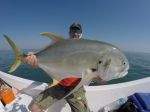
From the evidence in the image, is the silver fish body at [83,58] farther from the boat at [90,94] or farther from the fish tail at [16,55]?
the boat at [90,94]

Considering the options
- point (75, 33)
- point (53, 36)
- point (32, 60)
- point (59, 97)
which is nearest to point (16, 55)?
point (32, 60)

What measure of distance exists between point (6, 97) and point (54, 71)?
1822 mm

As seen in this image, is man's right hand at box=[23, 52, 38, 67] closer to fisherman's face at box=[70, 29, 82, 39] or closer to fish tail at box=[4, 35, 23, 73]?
fish tail at box=[4, 35, 23, 73]

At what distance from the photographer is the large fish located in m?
1.35

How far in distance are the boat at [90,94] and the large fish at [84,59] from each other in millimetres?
1604

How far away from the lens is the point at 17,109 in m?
2.84

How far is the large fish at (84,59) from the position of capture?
1.35 m

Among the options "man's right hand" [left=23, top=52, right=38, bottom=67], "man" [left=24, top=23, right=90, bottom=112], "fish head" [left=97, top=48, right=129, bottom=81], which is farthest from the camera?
"man" [left=24, top=23, right=90, bottom=112]

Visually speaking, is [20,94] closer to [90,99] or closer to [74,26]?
[90,99]

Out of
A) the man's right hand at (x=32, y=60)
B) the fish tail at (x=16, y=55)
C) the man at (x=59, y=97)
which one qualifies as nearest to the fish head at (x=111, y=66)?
the man's right hand at (x=32, y=60)

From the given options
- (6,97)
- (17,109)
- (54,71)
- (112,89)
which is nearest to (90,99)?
(112,89)

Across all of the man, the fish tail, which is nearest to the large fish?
the fish tail

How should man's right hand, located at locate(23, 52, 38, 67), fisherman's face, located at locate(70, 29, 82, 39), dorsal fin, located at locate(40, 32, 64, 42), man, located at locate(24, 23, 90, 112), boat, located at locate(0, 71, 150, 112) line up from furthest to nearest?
boat, located at locate(0, 71, 150, 112), man, located at locate(24, 23, 90, 112), fisherman's face, located at locate(70, 29, 82, 39), man's right hand, located at locate(23, 52, 38, 67), dorsal fin, located at locate(40, 32, 64, 42)

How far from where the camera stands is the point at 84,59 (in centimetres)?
139
